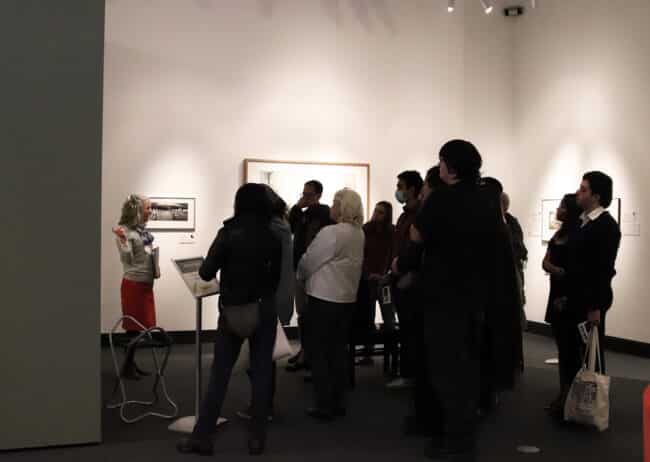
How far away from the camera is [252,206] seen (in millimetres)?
4082

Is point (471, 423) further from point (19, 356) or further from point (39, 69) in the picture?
point (39, 69)

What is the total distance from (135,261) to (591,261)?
372cm

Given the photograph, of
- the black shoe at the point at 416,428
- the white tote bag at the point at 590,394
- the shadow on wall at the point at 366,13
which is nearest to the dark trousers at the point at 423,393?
the black shoe at the point at 416,428

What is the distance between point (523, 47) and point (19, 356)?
7.68m

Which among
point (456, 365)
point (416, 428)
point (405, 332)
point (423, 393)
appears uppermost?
point (456, 365)

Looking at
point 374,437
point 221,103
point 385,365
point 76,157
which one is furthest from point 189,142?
point 374,437

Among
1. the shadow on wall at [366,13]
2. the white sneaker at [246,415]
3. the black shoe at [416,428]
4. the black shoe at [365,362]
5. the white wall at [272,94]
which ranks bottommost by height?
the black shoe at [365,362]

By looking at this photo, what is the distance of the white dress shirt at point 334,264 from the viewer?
495 cm

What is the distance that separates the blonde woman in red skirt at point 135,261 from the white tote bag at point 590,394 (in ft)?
11.7

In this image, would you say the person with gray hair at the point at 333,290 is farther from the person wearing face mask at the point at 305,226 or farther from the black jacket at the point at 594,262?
the black jacket at the point at 594,262

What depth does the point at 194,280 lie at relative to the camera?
458cm

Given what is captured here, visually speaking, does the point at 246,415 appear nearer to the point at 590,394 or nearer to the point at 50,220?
the point at 50,220

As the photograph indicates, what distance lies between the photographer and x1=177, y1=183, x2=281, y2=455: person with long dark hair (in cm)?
404

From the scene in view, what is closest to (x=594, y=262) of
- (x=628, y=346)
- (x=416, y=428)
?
(x=416, y=428)
